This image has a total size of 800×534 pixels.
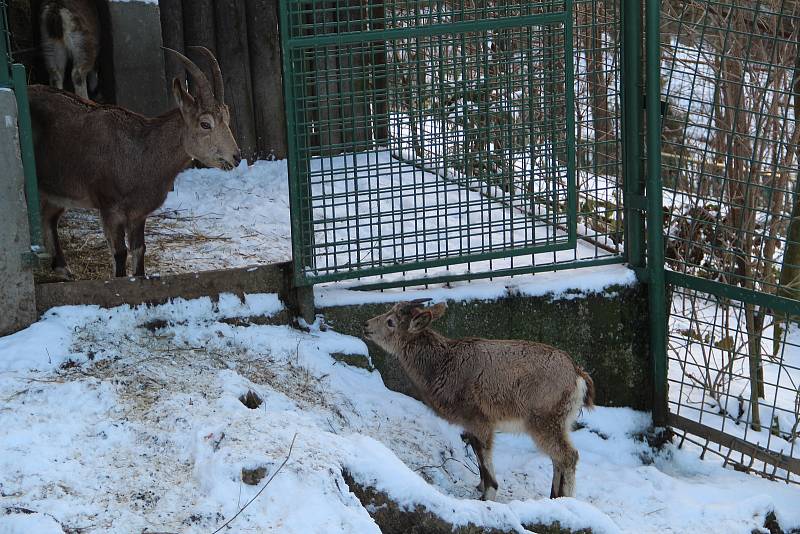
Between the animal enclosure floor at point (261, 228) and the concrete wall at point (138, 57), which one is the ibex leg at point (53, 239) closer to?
the animal enclosure floor at point (261, 228)

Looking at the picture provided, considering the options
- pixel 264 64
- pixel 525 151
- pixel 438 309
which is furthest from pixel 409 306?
pixel 264 64

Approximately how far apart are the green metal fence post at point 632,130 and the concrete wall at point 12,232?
420 centimetres

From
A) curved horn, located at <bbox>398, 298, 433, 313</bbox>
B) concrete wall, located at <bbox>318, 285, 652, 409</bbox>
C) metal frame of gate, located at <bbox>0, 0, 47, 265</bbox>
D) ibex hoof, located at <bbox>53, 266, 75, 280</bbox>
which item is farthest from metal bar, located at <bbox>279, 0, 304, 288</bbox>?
ibex hoof, located at <bbox>53, 266, 75, 280</bbox>

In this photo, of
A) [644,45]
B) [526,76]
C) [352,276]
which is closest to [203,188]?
[352,276]

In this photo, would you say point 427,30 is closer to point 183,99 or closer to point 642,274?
point 183,99

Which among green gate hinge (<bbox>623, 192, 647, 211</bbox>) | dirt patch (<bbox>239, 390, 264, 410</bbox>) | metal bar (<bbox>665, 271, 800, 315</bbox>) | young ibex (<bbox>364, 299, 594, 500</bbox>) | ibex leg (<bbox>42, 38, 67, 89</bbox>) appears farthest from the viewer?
ibex leg (<bbox>42, 38, 67, 89</bbox>)

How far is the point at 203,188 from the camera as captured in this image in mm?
9875

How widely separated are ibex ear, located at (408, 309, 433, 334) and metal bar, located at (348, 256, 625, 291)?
2.20ft

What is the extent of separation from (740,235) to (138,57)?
5509 mm

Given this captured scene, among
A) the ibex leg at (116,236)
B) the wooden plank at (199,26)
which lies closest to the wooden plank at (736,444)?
the ibex leg at (116,236)

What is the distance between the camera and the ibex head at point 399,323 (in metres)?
6.86

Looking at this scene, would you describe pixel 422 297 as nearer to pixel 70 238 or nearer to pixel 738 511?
pixel 738 511

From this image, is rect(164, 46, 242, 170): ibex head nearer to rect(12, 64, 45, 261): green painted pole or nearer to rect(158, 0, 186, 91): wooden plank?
rect(12, 64, 45, 261): green painted pole

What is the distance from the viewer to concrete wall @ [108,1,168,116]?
378 inches
